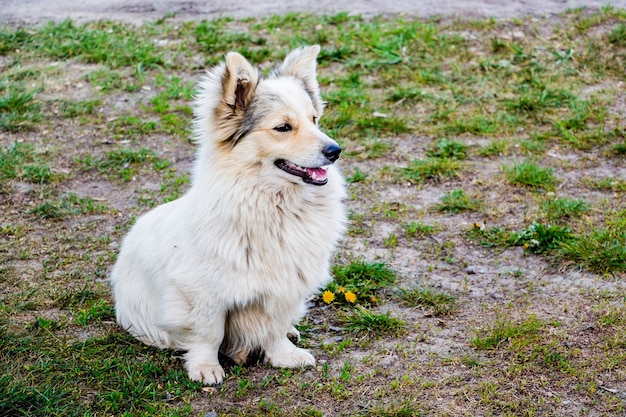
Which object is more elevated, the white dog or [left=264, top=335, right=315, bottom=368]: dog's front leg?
the white dog

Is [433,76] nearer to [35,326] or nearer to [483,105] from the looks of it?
[483,105]

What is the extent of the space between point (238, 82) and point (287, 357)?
145 cm

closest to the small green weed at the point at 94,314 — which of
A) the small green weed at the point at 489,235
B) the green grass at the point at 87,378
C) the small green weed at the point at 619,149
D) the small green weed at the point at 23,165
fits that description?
the green grass at the point at 87,378

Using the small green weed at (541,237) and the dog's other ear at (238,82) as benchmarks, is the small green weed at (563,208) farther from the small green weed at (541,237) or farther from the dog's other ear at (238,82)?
the dog's other ear at (238,82)

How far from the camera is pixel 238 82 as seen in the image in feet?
12.4

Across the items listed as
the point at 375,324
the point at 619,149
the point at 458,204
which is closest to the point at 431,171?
the point at 458,204

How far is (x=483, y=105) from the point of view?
7.50 m

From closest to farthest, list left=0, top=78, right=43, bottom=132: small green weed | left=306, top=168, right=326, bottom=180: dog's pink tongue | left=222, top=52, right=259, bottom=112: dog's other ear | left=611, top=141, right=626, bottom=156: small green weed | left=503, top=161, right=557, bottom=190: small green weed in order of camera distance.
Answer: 1. left=222, top=52, right=259, bottom=112: dog's other ear
2. left=306, top=168, right=326, bottom=180: dog's pink tongue
3. left=503, top=161, right=557, bottom=190: small green weed
4. left=611, top=141, right=626, bottom=156: small green weed
5. left=0, top=78, right=43, bottom=132: small green weed

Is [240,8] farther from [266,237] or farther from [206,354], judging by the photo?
[206,354]

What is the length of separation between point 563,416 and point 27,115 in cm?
559

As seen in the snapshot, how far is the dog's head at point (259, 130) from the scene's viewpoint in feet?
12.4

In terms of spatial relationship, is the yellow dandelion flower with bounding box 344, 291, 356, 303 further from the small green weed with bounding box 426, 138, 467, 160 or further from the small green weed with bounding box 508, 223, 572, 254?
the small green weed with bounding box 426, 138, 467, 160

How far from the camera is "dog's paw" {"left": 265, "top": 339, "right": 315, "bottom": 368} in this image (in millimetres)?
4031

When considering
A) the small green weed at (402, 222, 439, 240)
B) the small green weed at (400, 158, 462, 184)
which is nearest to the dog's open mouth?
the small green weed at (402, 222, 439, 240)
